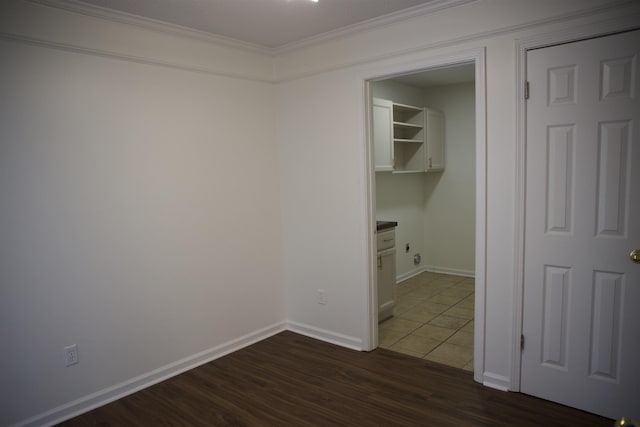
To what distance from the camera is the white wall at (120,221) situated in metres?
2.61

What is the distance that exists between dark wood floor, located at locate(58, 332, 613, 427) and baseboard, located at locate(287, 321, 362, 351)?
15cm

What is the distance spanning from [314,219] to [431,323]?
60.4 inches

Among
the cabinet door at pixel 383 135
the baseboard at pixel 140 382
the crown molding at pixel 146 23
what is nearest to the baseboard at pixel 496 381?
the baseboard at pixel 140 382

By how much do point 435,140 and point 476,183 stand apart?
10.2 ft

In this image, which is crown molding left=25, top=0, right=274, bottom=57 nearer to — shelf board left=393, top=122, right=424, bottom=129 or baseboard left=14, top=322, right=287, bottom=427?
shelf board left=393, top=122, right=424, bottom=129

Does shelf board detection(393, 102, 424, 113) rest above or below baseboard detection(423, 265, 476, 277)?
above

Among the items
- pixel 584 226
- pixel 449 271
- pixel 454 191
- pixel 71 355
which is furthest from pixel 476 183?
pixel 449 271

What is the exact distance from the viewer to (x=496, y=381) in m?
2.97

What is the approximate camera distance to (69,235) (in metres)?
2.80

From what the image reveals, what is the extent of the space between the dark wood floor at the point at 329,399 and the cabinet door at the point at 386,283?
73 centimetres

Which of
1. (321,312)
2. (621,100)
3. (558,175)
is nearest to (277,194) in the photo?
(321,312)

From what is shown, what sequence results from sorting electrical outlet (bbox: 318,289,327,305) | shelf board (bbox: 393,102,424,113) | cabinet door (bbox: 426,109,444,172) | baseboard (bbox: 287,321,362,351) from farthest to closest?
cabinet door (bbox: 426,109,444,172) < shelf board (bbox: 393,102,424,113) < electrical outlet (bbox: 318,289,327,305) < baseboard (bbox: 287,321,362,351)

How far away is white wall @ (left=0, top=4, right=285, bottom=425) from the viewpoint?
261 cm

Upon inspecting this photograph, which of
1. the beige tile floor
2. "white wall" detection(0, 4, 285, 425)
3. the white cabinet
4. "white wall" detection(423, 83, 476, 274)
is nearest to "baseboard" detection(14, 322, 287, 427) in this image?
"white wall" detection(0, 4, 285, 425)
